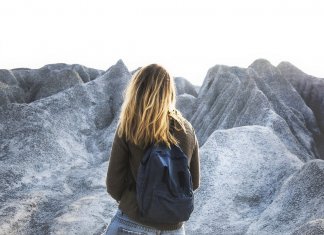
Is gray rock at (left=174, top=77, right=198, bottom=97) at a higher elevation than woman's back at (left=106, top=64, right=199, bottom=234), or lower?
lower

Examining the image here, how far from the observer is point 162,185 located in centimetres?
344

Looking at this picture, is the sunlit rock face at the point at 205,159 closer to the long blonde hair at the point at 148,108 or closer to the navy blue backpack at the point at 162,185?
the navy blue backpack at the point at 162,185

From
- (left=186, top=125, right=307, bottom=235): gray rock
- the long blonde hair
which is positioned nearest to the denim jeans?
the long blonde hair

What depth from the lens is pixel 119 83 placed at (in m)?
24.9

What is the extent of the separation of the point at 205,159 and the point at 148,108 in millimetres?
10922

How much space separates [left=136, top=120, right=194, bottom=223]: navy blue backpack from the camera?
3430 mm

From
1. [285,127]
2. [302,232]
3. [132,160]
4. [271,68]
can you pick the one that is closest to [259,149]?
[285,127]

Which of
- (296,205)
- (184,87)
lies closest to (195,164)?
(296,205)

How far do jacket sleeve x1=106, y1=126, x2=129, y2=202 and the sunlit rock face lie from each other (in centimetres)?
484

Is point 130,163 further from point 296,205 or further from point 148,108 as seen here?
point 296,205

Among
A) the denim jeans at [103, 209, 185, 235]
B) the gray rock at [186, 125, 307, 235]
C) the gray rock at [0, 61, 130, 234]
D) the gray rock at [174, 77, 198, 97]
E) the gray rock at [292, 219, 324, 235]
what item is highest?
the denim jeans at [103, 209, 185, 235]

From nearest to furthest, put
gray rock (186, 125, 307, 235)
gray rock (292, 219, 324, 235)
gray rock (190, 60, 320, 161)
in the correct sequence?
gray rock (292, 219, 324, 235), gray rock (186, 125, 307, 235), gray rock (190, 60, 320, 161)

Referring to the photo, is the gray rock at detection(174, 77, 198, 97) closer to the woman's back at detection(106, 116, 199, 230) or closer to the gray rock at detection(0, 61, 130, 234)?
the gray rock at detection(0, 61, 130, 234)

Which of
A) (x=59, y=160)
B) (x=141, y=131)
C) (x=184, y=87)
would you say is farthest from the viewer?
(x=184, y=87)
